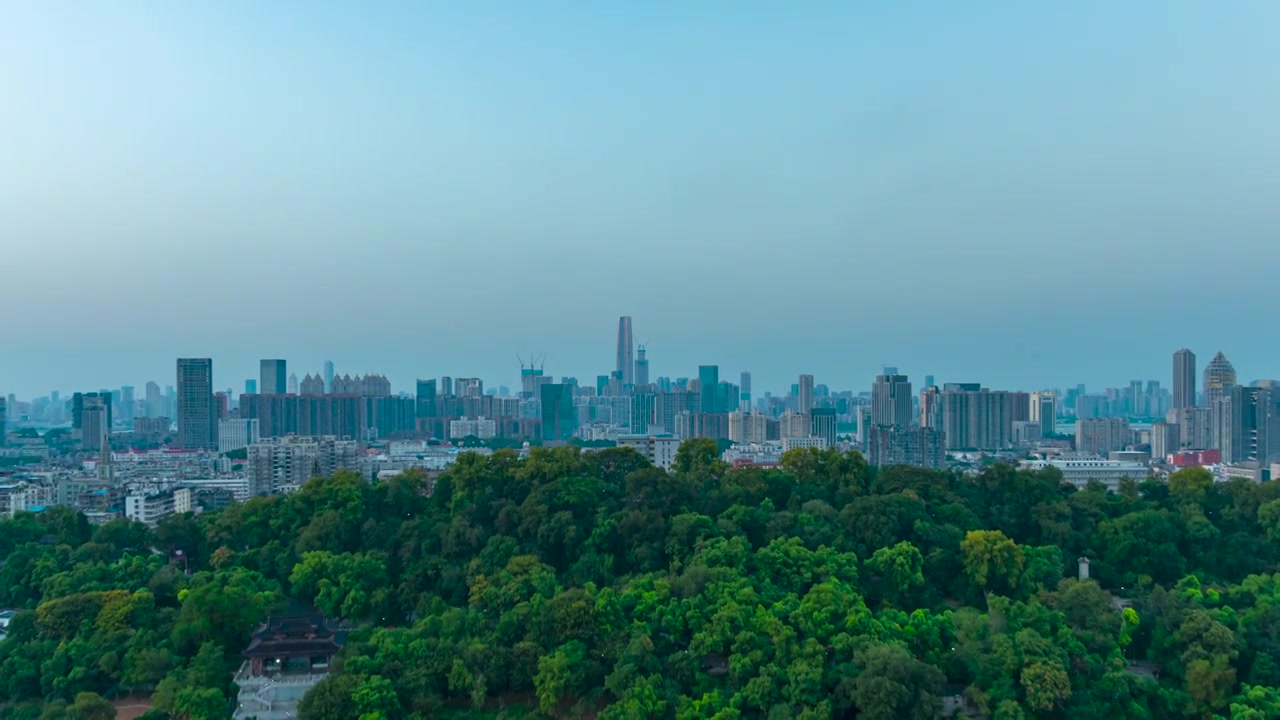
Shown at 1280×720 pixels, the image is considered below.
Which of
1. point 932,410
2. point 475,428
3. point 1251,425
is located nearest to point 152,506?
point 475,428

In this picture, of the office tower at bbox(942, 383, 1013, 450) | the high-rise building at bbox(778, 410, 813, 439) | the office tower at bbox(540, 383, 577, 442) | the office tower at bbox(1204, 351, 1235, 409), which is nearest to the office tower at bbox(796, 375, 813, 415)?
the high-rise building at bbox(778, 410, 813, 439)

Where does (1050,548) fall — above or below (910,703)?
above

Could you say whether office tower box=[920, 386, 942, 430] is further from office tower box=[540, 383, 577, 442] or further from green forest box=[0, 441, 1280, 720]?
green forest box=[0, 441, 1280, 720]

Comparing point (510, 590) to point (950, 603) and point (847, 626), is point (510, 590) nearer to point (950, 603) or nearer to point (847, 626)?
point (847, 626)

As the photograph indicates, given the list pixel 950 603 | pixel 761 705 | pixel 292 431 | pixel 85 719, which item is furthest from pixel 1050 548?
pixel 292 431

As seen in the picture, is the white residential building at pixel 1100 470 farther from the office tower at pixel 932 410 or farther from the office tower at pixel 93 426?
the office tower at pixel 93 426
